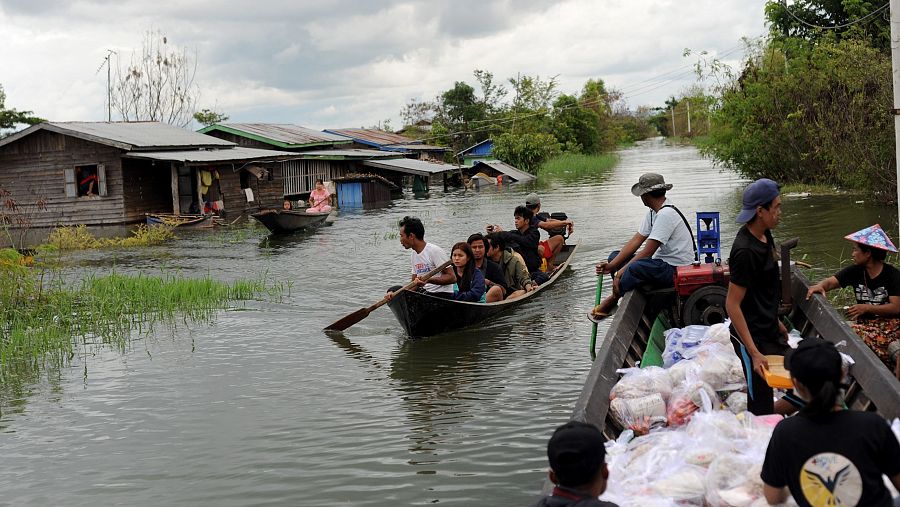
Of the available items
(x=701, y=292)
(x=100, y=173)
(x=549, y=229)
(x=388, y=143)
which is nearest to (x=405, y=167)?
(x=388, y=143)

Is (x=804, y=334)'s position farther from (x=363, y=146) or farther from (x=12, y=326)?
(x=363, y=146)

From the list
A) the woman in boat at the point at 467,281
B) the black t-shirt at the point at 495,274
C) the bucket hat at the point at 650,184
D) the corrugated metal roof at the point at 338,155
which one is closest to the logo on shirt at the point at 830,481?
the bucket hat at the point at 650,184

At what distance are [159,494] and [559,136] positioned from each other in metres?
Answer: 59.2

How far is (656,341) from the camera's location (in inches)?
285

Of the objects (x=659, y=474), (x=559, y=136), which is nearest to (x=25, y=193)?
(x=659, y=474)

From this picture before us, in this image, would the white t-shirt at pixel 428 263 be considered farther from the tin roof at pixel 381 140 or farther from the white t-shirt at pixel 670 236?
the tin roof at pixel 381 140

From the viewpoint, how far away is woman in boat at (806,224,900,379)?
5.91m

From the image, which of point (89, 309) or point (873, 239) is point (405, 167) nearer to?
point (89, 309)

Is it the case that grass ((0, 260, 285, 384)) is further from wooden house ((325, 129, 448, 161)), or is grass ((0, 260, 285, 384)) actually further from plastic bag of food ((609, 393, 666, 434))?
wooden house ((325, 129, 448, 161))

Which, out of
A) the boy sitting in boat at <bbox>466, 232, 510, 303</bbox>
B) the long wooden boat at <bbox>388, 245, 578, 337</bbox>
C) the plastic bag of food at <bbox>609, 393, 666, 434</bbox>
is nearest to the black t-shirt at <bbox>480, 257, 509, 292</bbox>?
the boy sitting in boat at <bbox>466, 232, 510, 303</bbox>

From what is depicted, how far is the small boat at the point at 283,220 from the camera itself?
22672 millimetres

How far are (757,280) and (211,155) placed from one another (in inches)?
964

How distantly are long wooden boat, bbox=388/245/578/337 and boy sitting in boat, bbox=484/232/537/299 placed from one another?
79 centimetres

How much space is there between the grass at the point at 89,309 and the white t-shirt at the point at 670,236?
21.5ft
